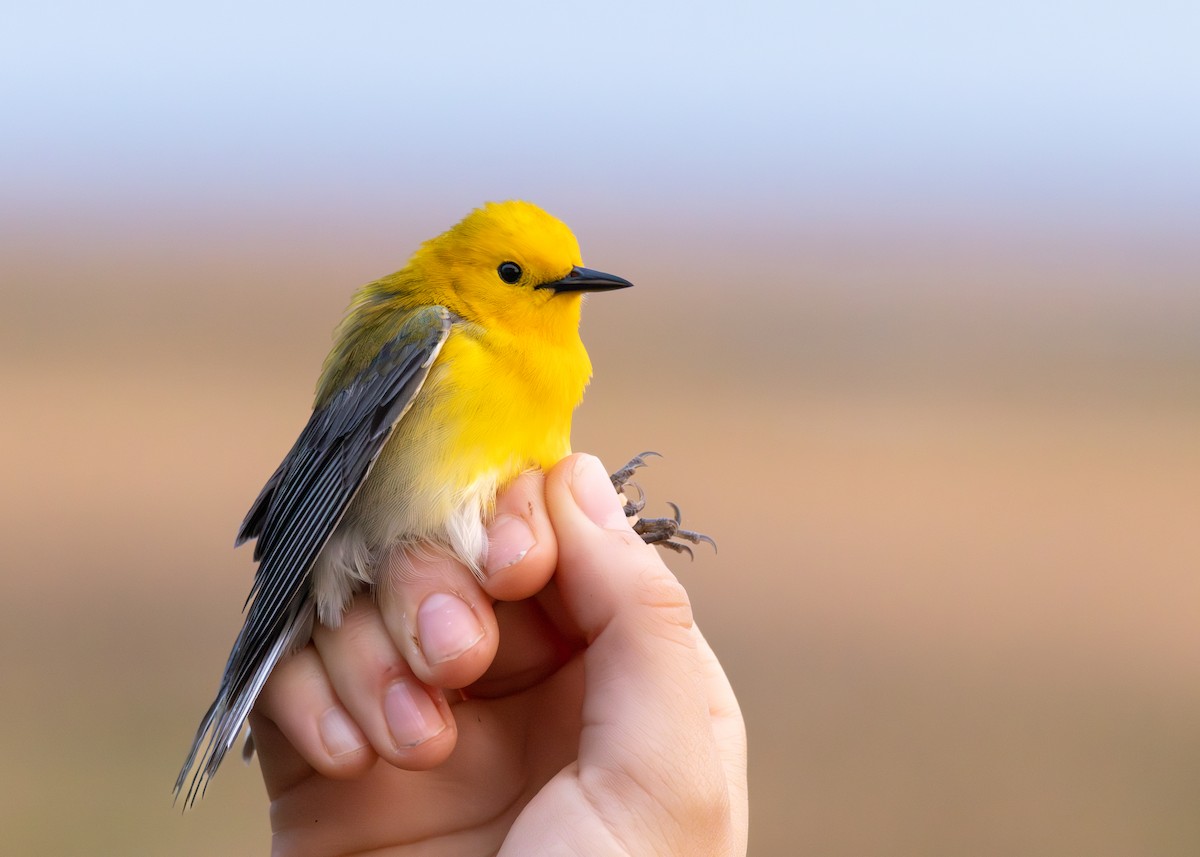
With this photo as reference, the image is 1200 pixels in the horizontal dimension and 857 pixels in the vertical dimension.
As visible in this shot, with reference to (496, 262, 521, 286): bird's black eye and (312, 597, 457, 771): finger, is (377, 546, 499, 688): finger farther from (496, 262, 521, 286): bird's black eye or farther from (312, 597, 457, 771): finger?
(496, 262, 521, 286): bird's black eye

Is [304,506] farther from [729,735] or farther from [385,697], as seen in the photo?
[729,735]

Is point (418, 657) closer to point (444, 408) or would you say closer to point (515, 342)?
point (444, 408)

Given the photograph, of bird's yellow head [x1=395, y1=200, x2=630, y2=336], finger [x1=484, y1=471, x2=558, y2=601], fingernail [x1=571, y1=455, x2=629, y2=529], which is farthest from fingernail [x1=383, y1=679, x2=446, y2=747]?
bird's yellow head [x1=395, y1=200, x2=630, y2=336]

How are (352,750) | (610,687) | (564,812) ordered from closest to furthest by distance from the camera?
(564,812), (610,687), (352,750)

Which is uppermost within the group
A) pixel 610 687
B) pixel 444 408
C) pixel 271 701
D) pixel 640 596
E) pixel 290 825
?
pixel 444 408

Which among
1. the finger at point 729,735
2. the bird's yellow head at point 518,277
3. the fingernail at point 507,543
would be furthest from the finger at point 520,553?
the bird's yellow head at point 518,277

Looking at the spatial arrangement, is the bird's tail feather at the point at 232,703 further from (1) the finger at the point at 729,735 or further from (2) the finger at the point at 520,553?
(1) the finger at the point at 729,735

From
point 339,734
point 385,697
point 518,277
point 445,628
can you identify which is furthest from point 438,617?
point 518,277

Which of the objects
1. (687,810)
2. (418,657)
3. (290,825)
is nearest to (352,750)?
(418,657)
